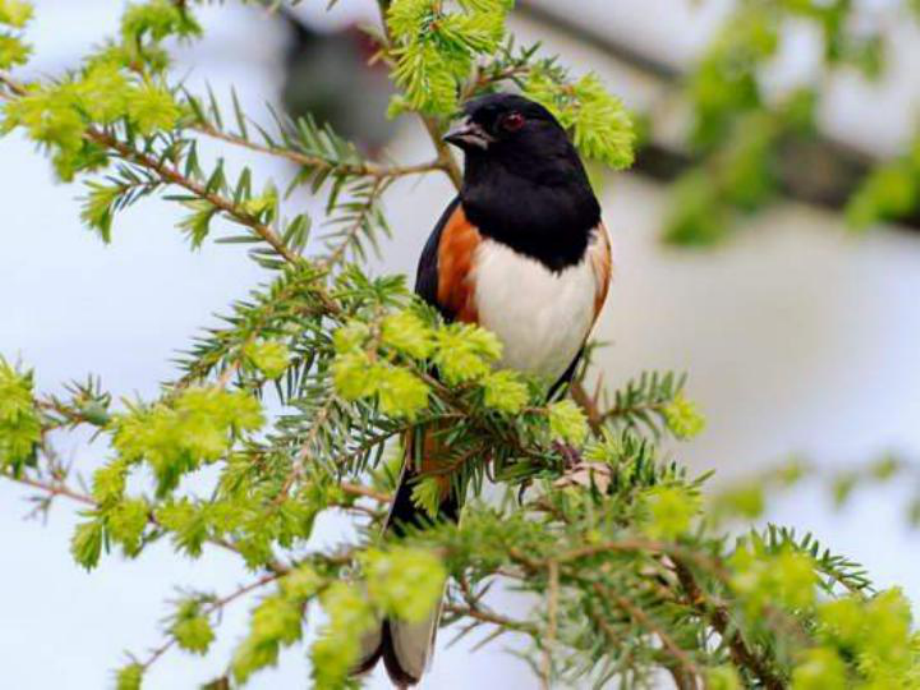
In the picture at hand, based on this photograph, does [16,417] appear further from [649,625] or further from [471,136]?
[471,136]

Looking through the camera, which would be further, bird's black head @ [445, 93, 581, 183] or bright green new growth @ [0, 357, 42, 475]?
bird's black head @ [445, 93, 581, 183]

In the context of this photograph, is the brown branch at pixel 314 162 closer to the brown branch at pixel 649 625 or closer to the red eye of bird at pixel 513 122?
the red eye of bird at pixel 513 122

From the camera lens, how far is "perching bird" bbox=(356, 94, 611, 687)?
2377mm

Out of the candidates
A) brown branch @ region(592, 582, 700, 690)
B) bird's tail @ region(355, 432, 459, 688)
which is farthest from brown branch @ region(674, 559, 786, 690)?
bird's tail @ region(355, 432, 459, 688)

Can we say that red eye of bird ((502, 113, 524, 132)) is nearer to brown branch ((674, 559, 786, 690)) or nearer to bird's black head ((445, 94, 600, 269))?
bird's black head ((445, 94, 600, 269))

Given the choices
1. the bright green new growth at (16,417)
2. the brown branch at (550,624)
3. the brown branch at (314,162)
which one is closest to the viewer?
the brown branch at (550,624)

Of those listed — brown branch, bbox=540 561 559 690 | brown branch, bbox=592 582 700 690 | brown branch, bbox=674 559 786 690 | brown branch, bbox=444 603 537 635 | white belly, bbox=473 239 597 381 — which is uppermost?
white belly, bbox=473 239 597 381

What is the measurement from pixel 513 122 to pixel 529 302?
290 mm

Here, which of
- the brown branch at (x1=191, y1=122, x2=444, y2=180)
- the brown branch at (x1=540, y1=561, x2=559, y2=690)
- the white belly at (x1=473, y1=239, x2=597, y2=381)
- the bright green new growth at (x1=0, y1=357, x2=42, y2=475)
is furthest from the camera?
the white belly at (x1=473, y1=239, x2=597, y2=381)

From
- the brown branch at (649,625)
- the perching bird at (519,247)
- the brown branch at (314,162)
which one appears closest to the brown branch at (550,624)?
the brown branch at (649,625)

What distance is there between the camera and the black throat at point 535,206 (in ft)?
7.91

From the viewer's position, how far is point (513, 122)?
246 cm

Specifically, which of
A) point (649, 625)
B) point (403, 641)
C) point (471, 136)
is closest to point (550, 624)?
point (649, 625)

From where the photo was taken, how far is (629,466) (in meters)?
1.60
